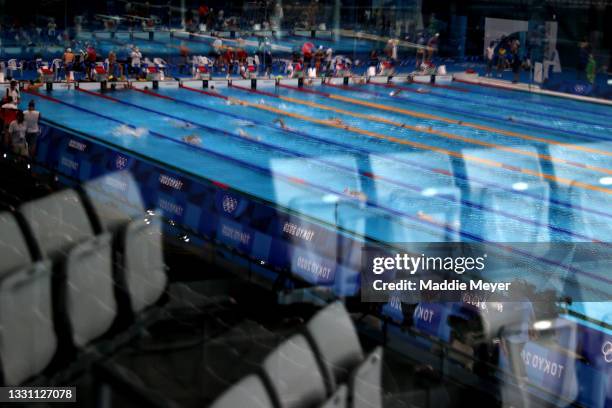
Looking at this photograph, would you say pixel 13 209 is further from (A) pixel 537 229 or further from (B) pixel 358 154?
(B) pixel 358 154

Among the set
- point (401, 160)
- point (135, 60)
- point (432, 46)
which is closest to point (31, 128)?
point (401, 160)

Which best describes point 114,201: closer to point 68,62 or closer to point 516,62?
point 68,62

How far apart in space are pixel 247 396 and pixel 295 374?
25 centimetres

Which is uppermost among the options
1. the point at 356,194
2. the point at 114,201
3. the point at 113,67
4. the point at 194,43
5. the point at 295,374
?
the point at 194,43

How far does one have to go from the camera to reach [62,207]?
3770 mm

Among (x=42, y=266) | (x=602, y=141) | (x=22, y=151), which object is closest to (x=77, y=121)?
(x=22, y=151)

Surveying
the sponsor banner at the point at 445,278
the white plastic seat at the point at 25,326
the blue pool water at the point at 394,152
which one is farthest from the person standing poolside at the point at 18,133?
the white plastic seat at the point at 25,326

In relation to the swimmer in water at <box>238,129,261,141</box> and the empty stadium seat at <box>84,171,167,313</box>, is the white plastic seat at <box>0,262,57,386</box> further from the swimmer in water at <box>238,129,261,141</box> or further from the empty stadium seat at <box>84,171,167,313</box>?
the swimmer in water at <box>238,129,261,141</box>

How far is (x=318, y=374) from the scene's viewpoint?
260 centimetres

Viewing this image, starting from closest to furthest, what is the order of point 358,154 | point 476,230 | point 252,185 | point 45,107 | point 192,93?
1. point 476,230
2. point 252,185
3. point 358,154
4. point 45,107
5. point 192,93

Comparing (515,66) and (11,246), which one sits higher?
(515,66)

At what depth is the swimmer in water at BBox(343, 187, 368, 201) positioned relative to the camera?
9209 millimetres

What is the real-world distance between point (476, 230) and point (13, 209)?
5689mm

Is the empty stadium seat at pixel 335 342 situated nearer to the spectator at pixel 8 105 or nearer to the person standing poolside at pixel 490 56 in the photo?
the spectator at pixel 8 105
